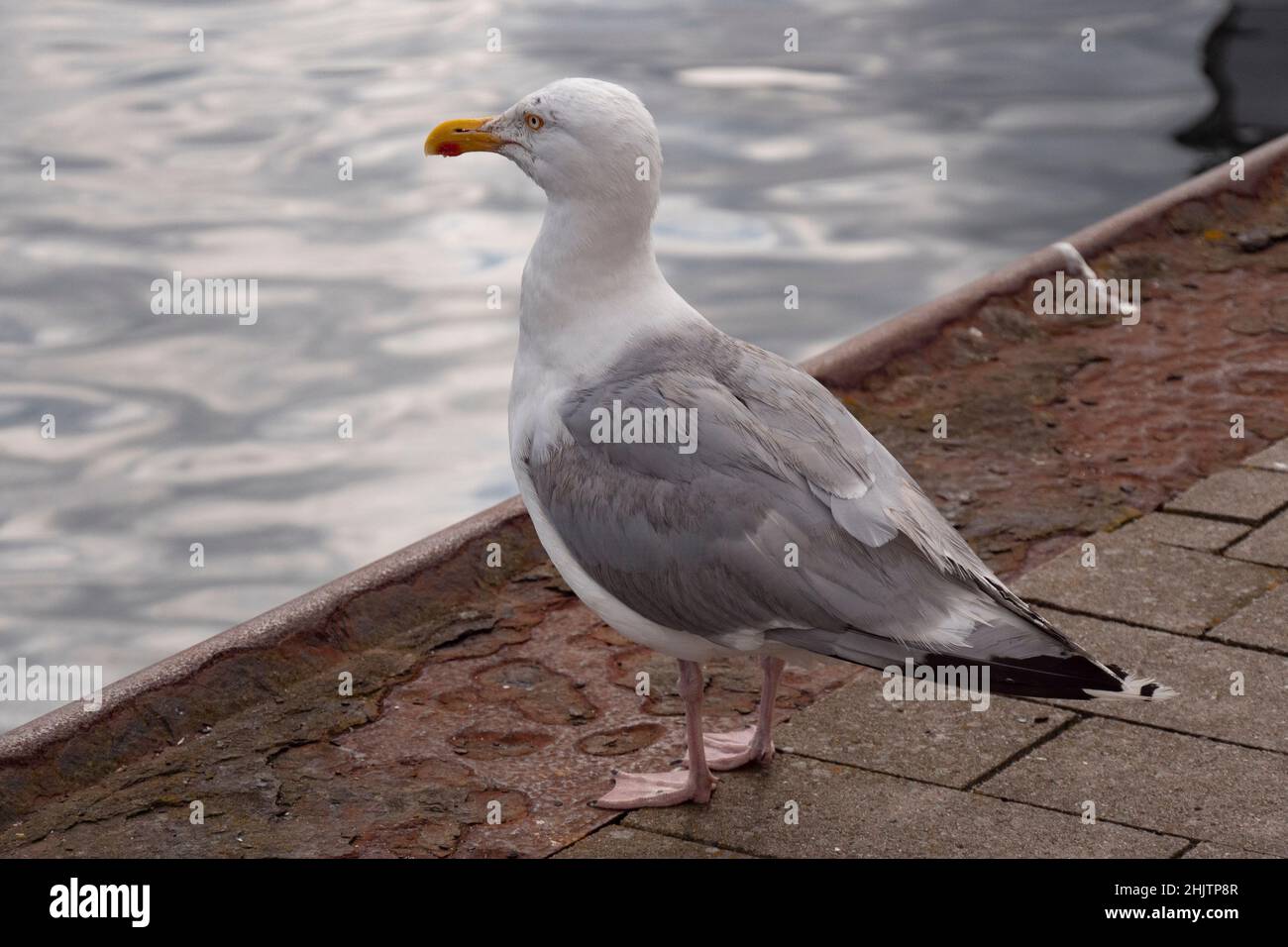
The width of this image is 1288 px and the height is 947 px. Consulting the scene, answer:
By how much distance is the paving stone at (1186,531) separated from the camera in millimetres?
6398

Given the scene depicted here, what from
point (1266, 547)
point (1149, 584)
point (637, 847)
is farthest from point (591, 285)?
point (1266, 547)

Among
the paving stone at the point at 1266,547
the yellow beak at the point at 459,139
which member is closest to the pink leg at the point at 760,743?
A: the yellow beak at the point at 459,139

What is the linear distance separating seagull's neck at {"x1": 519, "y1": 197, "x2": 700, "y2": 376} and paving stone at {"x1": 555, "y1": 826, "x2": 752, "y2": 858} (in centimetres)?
124

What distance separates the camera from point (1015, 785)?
503 centimetres

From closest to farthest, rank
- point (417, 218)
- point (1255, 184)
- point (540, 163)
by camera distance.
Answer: point (540, 163), point (1255, 184), point (417, 218)

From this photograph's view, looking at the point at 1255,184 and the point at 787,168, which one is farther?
the point at 787,168

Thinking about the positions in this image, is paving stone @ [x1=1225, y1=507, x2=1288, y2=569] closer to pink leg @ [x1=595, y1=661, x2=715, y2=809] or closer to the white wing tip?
the white wing tip

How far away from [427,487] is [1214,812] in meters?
4.33

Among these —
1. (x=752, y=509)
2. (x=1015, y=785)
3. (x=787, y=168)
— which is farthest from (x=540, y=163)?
(x=787, y=168)

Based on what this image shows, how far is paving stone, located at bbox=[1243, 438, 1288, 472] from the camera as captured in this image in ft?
22.7

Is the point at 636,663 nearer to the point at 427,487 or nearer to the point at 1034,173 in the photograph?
the point at 427,487

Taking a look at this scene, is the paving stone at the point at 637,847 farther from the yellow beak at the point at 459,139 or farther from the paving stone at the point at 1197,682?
the yellow beak at the point at 459,139

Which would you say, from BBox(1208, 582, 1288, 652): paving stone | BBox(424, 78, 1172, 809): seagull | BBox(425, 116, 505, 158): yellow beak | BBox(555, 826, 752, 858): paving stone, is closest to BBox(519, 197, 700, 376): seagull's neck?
BBox(424, 78, 1172, 809): seagull

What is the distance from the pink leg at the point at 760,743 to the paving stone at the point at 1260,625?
1.54 metres
